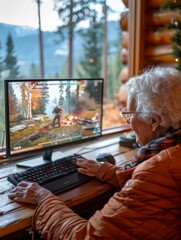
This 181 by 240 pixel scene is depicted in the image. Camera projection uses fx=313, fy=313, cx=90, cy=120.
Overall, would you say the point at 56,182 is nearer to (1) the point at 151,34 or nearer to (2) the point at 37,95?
(2) the point at 37,95

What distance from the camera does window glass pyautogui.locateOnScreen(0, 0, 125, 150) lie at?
2.22 m

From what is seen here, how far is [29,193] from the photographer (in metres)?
1.29

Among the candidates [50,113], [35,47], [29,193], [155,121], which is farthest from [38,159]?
[35,47]

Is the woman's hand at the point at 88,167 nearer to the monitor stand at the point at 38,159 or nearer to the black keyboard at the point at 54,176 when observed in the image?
the black keyboard at the point at 54,176

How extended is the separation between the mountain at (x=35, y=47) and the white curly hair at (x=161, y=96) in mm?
1256

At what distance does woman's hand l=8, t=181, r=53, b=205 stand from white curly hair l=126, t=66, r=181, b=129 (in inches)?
20.6

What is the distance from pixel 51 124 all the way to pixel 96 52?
192cm

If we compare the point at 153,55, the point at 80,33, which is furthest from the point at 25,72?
the point at 153,55

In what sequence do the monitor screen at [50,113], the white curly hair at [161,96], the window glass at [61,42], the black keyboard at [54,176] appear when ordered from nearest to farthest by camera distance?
the white curly hair at [161,96]
the black keyboard at [54,176]
the monitor screen at [50,113]
the window glass at [61,42]

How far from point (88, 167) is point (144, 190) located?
0.58 m

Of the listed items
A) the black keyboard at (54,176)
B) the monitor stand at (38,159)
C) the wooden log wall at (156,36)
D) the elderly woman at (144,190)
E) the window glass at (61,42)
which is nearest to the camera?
the elderly woman at (144,190)

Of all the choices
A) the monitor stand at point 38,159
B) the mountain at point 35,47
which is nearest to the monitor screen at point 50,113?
the monitor stand at point 38,159

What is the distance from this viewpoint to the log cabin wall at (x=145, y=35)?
2.69 meters

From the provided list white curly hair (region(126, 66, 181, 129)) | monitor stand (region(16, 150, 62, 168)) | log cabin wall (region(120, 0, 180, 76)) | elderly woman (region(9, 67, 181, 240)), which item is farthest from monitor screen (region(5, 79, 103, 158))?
log cabin wall (region(120, 0, 180, 76))
